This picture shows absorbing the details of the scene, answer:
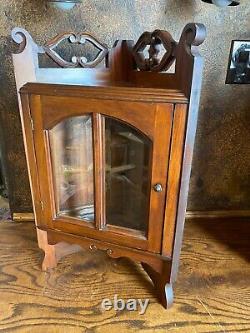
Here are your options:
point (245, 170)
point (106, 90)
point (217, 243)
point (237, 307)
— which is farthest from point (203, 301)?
point (106, 90)

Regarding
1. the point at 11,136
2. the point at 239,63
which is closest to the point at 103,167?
the point at 11,136

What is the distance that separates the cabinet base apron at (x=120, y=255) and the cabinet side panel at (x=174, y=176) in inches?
2.7

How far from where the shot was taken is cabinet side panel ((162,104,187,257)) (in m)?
0.76

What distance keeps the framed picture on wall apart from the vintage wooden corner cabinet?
38cm

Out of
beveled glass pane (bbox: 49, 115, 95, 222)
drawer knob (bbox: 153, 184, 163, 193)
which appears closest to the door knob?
drawer knob (bbox: 153, 184, 163, 193)

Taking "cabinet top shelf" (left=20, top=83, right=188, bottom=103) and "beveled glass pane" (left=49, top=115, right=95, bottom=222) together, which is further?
"beveled glass pane" (left=49, top=115, right=95, bottom=222)

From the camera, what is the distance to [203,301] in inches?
40.4

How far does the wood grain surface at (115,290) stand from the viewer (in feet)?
3.10

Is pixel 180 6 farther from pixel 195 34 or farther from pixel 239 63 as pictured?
pixel 195 34

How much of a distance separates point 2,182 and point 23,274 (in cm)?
69

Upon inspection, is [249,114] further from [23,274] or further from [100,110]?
[23,274]

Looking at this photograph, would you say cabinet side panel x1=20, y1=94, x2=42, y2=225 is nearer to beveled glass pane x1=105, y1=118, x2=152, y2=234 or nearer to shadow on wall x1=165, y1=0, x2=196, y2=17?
beveled glass pane x1=105, y1=118, x2=152, y2=234

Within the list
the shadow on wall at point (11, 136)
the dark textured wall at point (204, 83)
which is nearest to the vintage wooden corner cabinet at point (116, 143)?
the dark textured wall at point (204, 83)

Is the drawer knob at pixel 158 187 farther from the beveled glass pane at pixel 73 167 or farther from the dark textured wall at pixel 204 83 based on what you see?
the dark textured wall at pixel 204 83
